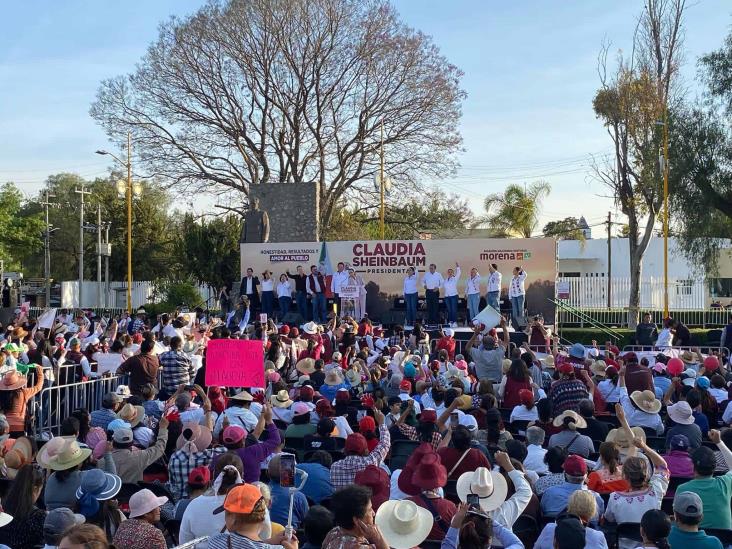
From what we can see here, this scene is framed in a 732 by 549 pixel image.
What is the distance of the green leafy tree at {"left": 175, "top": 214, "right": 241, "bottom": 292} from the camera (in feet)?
127

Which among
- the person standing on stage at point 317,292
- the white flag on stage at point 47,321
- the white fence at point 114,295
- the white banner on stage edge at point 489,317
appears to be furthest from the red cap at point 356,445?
the white fence at point 114,295

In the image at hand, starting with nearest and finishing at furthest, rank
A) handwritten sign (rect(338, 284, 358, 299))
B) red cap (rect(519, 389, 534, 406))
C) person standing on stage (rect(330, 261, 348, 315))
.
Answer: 1. red cap (rect(519, 389, 534, 406))
2. handwritten sign (rect(338, 284, 358, 299))
3. person standing on stage (rect(330, 261, 348, 315))

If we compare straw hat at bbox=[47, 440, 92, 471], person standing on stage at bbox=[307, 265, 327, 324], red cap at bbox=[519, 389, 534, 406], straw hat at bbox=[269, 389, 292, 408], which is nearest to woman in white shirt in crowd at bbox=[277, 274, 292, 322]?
person standing on stage at bbox=[307, 265, 327, 324]

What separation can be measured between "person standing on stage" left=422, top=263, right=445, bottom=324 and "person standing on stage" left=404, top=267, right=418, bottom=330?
0.36 meters

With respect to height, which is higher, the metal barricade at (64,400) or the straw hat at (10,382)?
the straw hat at (10,382)

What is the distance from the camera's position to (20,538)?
5.59 metres

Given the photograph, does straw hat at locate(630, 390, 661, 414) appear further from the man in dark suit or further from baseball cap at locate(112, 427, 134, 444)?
the man in dark suit

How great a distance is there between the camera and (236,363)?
9648mm

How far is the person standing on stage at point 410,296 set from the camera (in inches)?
982

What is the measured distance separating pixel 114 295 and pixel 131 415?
40521 millimetres

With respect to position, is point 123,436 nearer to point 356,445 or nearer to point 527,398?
point 356,445

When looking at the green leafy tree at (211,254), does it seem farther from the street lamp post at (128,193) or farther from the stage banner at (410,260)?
the stage banner at (410,260)

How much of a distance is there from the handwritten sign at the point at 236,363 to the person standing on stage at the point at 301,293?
1614 centimetres

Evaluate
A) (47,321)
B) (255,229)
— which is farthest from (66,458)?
(255,229)
